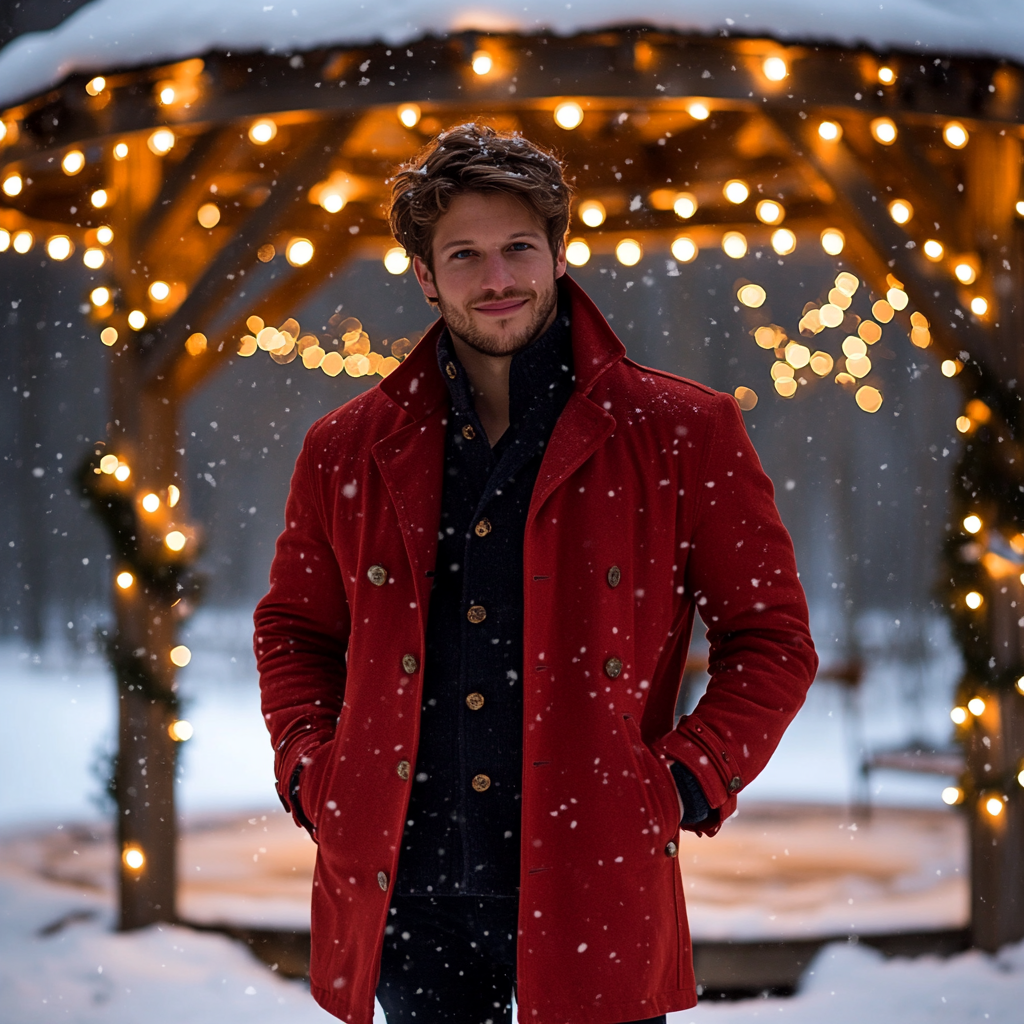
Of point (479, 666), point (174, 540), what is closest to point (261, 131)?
point (174, 540)

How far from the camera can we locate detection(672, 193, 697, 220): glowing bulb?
5227mm

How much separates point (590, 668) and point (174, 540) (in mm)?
3064

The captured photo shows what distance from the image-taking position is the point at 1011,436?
392 centimetres

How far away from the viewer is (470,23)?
10.7 feet

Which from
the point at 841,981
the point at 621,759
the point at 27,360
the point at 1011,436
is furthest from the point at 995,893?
the point at 27,360

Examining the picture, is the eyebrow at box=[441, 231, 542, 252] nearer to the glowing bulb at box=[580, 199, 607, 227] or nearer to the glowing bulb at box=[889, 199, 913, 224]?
the glowing bulb at box=[889, 199, 913, 224]

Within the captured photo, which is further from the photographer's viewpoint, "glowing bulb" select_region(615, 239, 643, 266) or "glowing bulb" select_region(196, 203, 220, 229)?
"glowing bulb" select_region(196, 203, 220, 229)

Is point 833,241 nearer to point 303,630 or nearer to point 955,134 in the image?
point 955,134

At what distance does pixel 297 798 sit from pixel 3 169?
3.22 m

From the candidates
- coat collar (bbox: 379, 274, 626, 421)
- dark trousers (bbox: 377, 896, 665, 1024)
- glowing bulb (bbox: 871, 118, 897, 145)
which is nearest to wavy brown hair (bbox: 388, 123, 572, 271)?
coat collar (bbox: 379, 274, 626, 421)

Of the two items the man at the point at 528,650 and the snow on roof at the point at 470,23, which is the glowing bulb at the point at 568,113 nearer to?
the snow on roof at the point at 470,23

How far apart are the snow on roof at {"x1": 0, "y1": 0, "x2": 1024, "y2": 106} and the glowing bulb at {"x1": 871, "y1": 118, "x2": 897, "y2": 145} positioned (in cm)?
41

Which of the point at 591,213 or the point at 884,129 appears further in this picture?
the point at 591,213

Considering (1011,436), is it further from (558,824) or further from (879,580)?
(879,580)
